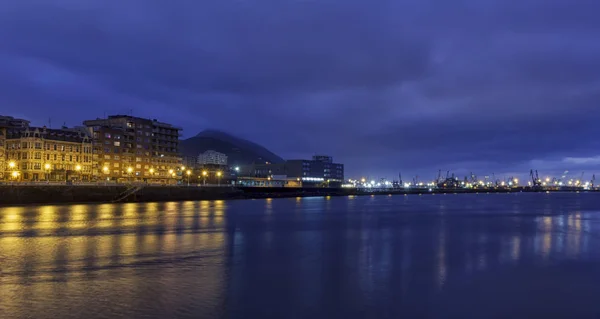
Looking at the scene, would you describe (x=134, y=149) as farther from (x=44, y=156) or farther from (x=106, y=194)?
(x=106, y=194)

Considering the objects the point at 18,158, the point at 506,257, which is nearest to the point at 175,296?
the point at 506,257

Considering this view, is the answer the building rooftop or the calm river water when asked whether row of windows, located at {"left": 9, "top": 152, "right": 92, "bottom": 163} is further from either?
the calm river water

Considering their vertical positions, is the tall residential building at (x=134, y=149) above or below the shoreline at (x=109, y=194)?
above

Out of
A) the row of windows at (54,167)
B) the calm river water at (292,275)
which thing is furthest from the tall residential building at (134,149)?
the calm river water at (292,275)

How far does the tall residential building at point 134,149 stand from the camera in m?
126

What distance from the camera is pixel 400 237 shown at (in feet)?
124

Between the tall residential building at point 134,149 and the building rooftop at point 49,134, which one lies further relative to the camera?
the tall residential building at point 134,149

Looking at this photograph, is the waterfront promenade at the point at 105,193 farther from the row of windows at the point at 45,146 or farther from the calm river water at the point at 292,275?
the calm river water at the point at 292,275

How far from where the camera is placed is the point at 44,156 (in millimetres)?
106625

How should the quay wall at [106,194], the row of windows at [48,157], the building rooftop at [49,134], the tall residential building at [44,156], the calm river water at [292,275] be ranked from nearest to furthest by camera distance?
the calm river water at [292,275]
the quay wall at [106,194]
the tall residential building at [44,156]
the row of windows at [48,157]
the building rooftop at [49,134]

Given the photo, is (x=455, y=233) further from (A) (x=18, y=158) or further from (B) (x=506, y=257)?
(A) (x=18, y=158)

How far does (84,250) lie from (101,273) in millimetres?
7850

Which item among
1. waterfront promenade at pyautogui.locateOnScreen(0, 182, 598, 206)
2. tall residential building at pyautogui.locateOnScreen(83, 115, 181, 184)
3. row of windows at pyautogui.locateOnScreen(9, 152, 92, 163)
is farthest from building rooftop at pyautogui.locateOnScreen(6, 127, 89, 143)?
waterfront promenade at pyautogui.locateOnScreen(0, 182, 598, 206)

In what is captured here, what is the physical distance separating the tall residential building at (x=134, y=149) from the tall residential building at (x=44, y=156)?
7.08 metres
